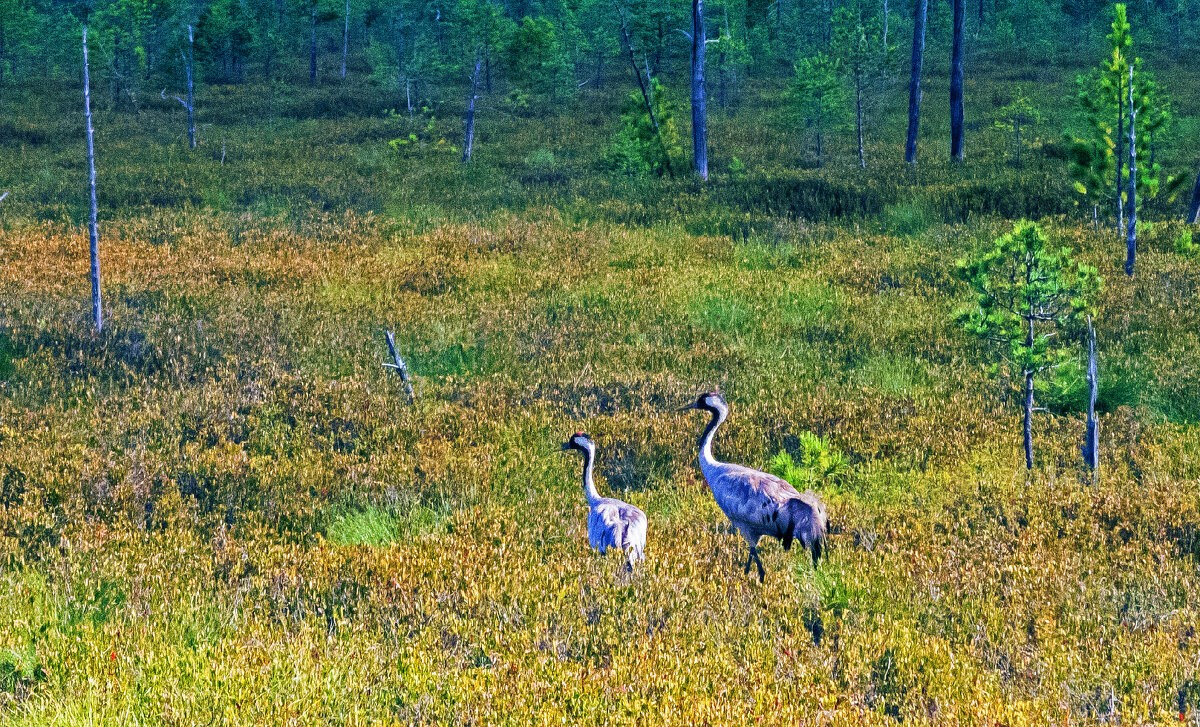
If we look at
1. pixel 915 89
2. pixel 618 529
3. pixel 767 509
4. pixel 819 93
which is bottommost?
pixel 618 529

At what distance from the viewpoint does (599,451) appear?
713 centimetres

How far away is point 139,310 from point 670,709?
10.4 m

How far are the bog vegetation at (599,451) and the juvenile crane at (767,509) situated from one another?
0.22 meters

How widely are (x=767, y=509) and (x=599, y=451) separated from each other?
2518 millimetres

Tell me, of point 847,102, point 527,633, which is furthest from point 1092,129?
point 527,633

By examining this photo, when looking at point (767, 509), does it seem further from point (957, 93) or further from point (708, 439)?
point (957, 93)

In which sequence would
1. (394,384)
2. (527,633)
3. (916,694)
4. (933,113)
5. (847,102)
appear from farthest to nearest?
1. (933,113)
2. (847,102)
3. (394,384)
4. (527,633)
5. (916,694)

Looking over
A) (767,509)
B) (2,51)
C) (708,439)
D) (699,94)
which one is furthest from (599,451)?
(2,51)

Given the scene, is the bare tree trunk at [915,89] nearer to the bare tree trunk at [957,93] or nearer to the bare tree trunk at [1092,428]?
the bare tree trunk at [957,93]

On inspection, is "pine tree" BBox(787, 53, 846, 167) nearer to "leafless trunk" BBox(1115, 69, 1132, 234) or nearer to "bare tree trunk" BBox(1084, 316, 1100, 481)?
"leafless trunk" BBox(1115, 69, 1132, 234)

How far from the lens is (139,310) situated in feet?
36.6

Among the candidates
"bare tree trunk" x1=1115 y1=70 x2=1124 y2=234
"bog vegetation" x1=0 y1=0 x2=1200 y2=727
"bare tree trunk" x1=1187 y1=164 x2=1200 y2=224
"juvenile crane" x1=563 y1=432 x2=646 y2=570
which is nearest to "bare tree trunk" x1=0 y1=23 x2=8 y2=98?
"bog vegetation" x1=0 y1=0 x2=1200 y2=727

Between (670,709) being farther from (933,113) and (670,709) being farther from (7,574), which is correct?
(933,113)

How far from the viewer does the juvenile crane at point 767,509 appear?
4727 millimetres
